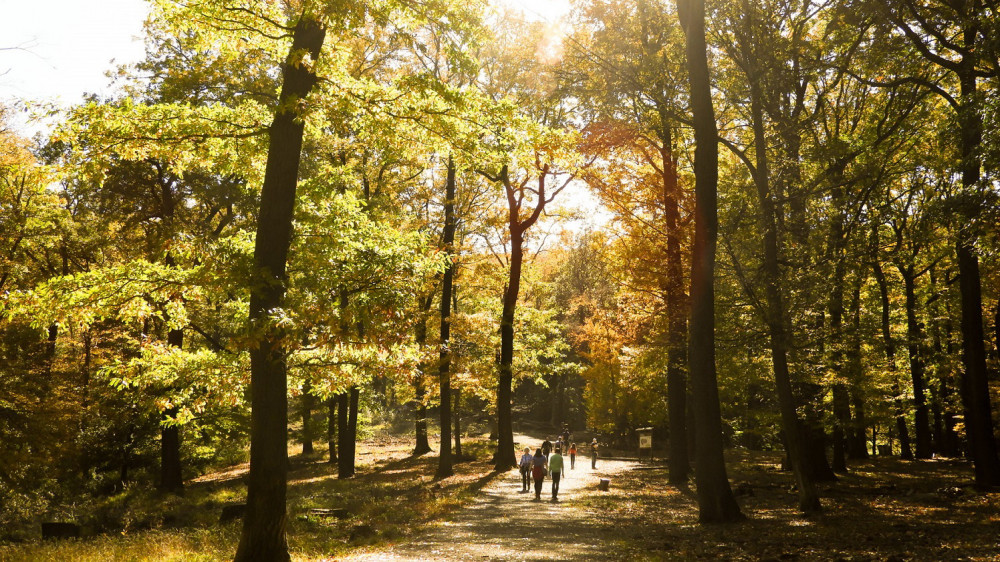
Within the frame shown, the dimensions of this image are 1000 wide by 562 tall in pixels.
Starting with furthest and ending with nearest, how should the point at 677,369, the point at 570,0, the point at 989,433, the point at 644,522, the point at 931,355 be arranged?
the point at 931,355 → the point at 677,369 → the point at 570,0 → the point at 989,433 → the point at 644,522

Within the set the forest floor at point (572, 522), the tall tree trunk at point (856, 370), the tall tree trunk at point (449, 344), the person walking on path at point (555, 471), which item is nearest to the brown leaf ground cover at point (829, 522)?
the forest floor at point (572, 522)

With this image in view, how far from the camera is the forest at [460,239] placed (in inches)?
344

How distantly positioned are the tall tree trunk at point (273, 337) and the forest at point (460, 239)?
41 millimetres

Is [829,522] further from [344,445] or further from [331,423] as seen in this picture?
[331,423]

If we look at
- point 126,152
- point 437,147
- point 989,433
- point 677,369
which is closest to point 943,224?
point 989,433

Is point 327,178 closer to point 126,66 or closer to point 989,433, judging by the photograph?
point 126,66

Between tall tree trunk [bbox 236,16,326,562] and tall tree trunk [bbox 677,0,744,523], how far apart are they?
310 inches

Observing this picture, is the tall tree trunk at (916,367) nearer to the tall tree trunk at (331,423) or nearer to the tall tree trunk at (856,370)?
the tall tree trunk at (856,370)

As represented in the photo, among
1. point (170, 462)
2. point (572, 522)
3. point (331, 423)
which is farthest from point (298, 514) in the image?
point (331, 423)

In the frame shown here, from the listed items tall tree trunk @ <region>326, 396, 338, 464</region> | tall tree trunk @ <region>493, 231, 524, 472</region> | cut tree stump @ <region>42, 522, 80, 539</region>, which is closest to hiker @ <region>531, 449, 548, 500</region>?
tall tree trunk @ <region>493, 231, 524, 472</region>

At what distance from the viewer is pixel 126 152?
8.39 meters

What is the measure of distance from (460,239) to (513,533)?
51.0 ft

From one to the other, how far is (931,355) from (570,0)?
64.6 feet

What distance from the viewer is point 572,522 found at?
1414 cm
